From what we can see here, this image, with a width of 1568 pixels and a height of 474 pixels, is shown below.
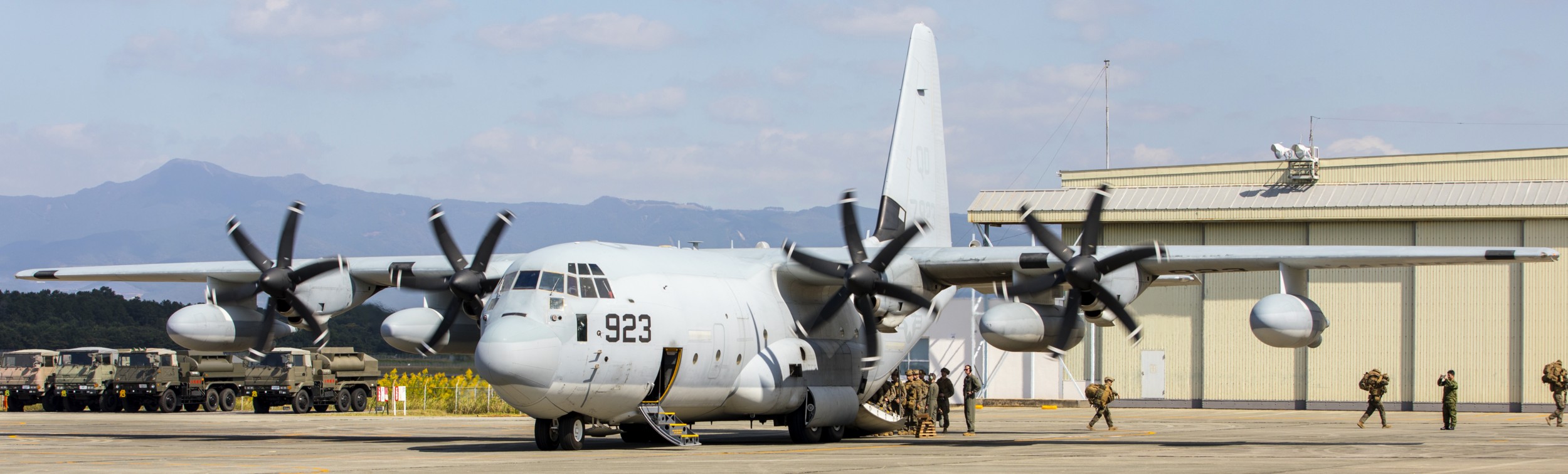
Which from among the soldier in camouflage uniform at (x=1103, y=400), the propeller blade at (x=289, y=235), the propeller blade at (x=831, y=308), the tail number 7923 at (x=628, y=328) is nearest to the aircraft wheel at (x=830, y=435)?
the propeller blade at (x=831, y=308)

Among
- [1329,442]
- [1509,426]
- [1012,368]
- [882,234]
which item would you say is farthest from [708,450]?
[1012,368]

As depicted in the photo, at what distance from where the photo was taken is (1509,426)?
96.9 ft

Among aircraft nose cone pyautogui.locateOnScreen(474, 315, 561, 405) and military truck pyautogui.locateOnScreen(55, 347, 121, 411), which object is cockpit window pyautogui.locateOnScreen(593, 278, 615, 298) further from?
military truck pyautogui.locateOnScreen(55, 347, 121, 411)

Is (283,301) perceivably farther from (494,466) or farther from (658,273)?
(494,466)

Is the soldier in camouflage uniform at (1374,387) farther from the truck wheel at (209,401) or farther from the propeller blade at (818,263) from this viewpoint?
the truck wheel at (209,401)

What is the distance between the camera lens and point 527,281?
1858 cm

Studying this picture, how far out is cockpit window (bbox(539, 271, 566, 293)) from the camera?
18.5 metres

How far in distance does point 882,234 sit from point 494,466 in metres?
11.5

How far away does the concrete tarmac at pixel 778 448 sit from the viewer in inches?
626

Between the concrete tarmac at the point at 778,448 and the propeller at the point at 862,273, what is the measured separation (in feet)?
6.48

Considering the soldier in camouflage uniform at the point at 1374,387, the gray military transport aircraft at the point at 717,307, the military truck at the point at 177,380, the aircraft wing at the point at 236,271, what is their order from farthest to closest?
the military truck at the point at 177,380, the soldier in camouflage uniform at the point at 1374,387, the aircraft wing at the point at 236,271, the gray military transport aircraft at the point at 717,307

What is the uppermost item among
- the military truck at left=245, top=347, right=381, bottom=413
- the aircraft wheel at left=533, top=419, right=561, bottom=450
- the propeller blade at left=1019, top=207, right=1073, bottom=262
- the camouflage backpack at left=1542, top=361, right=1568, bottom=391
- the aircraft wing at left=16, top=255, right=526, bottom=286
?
the propeller blade at left=1019, top=207, right=1073, bottom=262

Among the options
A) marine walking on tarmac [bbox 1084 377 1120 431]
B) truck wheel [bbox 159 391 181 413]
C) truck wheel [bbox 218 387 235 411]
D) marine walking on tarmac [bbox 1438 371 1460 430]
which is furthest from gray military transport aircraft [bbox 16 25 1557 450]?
truck wheel [bbox 218 387 235 411]

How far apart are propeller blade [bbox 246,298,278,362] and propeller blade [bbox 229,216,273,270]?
65 cm
